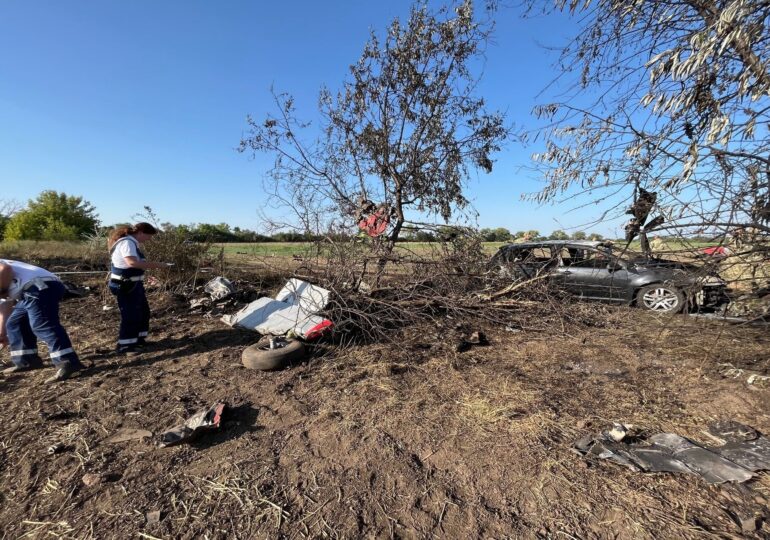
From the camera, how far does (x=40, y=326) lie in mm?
3721

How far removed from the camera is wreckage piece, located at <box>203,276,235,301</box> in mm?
6688

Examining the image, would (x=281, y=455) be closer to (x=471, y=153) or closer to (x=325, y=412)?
(x=325, y=412)

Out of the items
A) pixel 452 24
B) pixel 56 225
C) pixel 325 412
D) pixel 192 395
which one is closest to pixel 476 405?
pixel 325 412

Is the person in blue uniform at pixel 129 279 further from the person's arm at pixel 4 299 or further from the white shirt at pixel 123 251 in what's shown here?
the person's arm at pixel 4 299

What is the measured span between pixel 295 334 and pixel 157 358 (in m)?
1.54

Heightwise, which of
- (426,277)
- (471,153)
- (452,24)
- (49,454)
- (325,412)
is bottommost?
(49,454)

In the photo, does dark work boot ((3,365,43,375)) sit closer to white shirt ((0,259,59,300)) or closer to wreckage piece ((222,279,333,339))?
white shirt ((0,259,59,300))

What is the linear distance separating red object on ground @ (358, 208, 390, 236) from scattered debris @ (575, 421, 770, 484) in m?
4.14

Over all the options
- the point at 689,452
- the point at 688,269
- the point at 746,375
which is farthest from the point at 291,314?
the point at 746,375

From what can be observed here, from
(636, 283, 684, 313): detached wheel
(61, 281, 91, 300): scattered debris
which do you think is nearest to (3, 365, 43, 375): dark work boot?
(61, 281, 91, 300): scattered debris

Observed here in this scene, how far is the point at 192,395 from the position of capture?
345 cm

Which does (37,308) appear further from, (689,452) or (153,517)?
(689,452)

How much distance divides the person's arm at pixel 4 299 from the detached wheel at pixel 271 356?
2.25 meters

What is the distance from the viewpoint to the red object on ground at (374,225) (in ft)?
19.8
